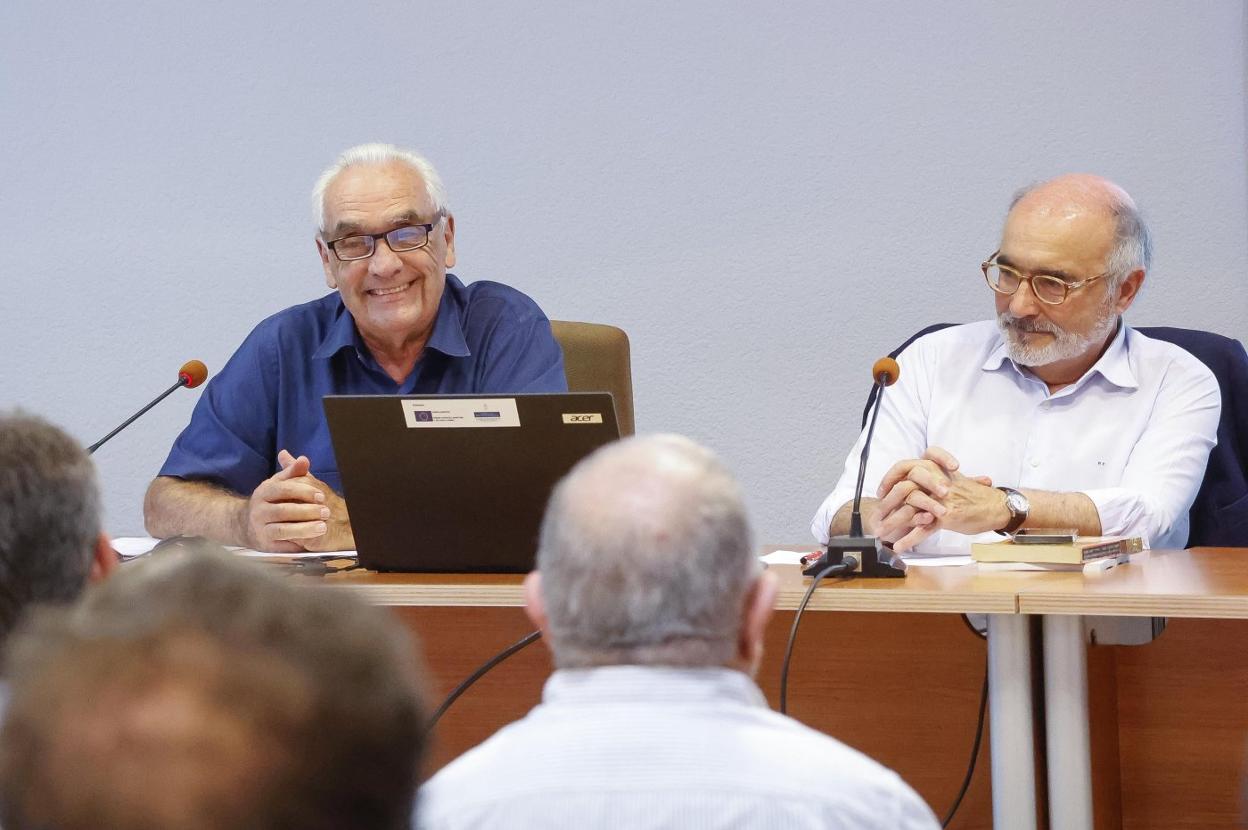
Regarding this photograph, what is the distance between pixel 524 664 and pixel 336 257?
914mm

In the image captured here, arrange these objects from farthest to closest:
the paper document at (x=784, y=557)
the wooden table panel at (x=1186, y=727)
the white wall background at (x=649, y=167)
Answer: the white wall background at (x=649, y=167) → the paper document at (x=784, y=557) → the wooden table panel at (x=1186, y=727)

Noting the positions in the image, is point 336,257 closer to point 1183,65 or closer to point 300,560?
point 300,560

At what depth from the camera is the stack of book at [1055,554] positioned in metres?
1.90

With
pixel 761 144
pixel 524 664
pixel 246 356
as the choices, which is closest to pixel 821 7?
pixel 761 144

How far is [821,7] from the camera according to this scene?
11.2 feet

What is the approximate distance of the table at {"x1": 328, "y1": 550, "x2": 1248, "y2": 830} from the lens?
5.57ft

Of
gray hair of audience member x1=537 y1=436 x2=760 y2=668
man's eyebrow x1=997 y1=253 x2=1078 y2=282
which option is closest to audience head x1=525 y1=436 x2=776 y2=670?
gray hair of audience member x1=537 y1=436 x2=760 y2=668

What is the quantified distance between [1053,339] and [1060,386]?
5.3 inches

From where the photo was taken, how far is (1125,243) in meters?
2.66

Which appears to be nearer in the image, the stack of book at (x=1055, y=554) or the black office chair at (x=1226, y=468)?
the stack of book at (x=1055, y=554)

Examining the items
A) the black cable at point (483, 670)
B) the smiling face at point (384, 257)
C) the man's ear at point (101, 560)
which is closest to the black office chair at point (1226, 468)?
the black cable at point (483, 670)

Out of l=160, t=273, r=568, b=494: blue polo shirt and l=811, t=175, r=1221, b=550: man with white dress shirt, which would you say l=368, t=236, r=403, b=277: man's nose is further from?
l=811, t=175, r=1221, b=550: man with white dress shirt

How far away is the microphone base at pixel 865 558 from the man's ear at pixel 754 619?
865 mm

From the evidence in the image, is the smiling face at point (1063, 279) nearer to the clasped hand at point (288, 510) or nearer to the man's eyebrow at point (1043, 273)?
the man's eyebrow at point (1043, 273)
